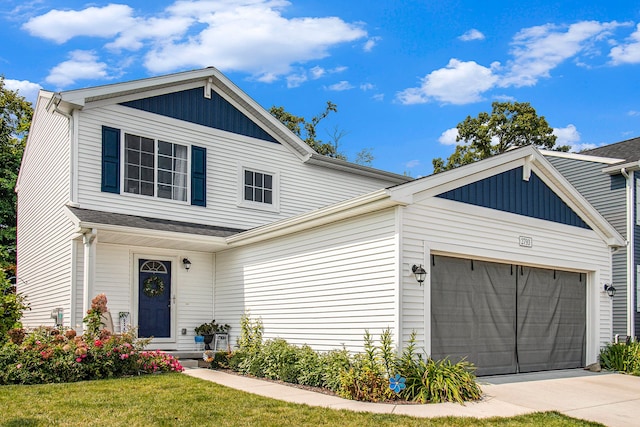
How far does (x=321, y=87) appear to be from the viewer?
110 ft

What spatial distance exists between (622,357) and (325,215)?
7281 mm

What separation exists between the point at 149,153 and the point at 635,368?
1155 centimetres

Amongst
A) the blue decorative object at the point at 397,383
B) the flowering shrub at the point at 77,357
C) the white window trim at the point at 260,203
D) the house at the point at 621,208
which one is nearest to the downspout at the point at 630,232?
the house at the point at 621,208

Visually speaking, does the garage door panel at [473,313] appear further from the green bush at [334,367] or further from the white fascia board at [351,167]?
the white fascia board at [351,167]

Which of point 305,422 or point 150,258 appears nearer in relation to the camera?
point 305,422

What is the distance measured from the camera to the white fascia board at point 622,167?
16.9m

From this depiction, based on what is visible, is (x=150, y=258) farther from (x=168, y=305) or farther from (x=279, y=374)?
(x=279, y=374)

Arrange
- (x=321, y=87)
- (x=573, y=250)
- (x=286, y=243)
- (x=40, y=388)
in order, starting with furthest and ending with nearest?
(x=321, y=87), (x=573, y=250), (x=286, y=243), (x=40, y=388)

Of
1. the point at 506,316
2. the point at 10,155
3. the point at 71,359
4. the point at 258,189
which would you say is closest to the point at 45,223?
the point at 258,189

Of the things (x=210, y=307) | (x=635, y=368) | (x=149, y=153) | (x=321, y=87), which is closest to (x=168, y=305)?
(x=210, y=307)

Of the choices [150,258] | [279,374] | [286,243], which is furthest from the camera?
[150,258]

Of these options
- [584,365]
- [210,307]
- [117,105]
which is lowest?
[584,365]

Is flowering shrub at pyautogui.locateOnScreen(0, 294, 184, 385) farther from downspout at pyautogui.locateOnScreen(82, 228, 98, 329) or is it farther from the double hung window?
the double hung window

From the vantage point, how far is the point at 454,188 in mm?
10078
